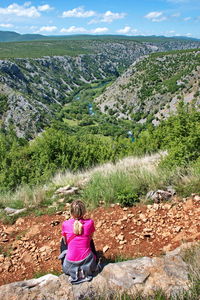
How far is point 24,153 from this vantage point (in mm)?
11188

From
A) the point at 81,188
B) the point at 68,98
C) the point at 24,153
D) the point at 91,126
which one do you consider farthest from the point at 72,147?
the point at 68,98

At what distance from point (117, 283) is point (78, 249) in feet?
2.26

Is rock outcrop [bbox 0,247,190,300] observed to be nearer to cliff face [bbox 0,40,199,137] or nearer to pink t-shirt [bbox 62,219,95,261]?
pink t-shirt [bbox 62,219,95,261]

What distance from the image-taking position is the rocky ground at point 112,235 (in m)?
4.20

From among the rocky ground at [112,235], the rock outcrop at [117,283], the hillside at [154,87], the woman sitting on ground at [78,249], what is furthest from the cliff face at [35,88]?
the rock outcrop at [117,283]

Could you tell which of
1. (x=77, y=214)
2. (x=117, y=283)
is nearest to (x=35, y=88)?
(x=77, y=214)

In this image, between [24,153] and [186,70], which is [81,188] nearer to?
[24,153]

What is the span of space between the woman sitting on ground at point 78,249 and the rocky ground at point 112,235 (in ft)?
2.19

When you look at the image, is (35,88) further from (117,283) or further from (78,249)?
(117,283)

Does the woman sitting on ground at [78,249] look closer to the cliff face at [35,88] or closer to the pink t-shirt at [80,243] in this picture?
the pink t-shirt at [80,243]

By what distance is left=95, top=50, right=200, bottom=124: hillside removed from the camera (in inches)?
3797

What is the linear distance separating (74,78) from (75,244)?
195563 mm

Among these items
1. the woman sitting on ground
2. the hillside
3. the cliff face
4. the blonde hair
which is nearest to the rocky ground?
the woman sitting on ground

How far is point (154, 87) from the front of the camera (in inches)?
4247
